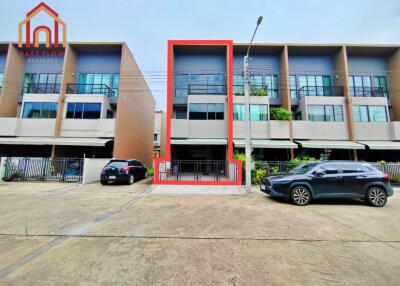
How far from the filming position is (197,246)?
356cm

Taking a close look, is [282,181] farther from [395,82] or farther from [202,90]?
[395,82]

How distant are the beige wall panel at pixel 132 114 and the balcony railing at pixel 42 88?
294 inches

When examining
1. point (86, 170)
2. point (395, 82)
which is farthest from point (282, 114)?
point (86, 170)

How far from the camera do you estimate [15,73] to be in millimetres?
17969

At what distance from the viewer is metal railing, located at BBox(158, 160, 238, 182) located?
38.5 feet

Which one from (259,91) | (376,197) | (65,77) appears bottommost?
(376,197)

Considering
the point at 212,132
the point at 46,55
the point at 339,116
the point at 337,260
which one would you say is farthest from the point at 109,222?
the point at 46,55

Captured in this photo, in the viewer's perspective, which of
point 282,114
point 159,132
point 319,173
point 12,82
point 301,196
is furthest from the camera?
point 159,132

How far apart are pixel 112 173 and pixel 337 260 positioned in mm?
11855

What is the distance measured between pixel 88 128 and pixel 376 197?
19793 millimetres

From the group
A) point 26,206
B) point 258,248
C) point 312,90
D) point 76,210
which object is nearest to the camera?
point 258,248

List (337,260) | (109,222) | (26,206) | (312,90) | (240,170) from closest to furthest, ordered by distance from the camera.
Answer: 1. (337,260)
2. (109,222)
3. (26,206)
4. (240,170)
5. (312,90)

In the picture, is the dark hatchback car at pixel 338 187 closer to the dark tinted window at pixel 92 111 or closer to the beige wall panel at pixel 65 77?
the dark tinted window at pixel 92 111

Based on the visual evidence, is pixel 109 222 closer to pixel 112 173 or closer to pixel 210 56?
pixel 112 173
